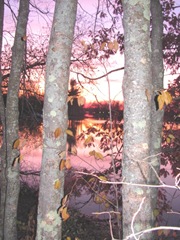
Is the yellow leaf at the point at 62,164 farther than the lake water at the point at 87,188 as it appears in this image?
No

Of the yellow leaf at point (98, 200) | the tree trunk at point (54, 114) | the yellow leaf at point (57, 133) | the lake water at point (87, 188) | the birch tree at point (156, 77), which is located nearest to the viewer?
the yellow leaf at point (57, 133)

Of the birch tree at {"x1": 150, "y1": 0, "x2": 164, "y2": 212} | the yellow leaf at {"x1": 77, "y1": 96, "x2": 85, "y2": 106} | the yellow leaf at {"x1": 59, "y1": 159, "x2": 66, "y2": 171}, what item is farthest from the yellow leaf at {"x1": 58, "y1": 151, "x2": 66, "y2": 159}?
the birch tree at {"x1": 150, "y1": 0, "x2": 164, "y2": 212}

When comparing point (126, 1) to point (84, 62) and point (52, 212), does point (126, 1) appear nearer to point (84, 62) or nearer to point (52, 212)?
point (52, 212)

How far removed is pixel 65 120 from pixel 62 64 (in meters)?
0.59

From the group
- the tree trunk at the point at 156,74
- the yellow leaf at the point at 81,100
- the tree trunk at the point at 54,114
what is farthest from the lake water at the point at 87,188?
the tree trunk at the point at 156,74

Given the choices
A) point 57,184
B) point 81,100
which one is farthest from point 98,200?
point 81,100

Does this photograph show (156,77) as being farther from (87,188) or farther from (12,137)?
(87,188)

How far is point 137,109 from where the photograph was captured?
198cm

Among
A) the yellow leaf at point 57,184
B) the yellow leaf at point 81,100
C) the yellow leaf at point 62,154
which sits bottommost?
the yellow leaf at point 57,184

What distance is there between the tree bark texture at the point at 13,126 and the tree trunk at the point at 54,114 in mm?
1752

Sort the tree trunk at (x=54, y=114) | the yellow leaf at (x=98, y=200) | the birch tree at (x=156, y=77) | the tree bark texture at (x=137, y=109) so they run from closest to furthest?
1. the tree bark texture at (x=137, y=109)
2. the tree trunk at (x=54, y=114)
3. the yellow leaf at (x=98, y=200)
4. the birch tree at (x=156, y=77)

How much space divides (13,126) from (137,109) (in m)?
2.92

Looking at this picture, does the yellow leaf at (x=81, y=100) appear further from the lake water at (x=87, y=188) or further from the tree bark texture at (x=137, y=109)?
the tree bark texture at (x=137, y=109)

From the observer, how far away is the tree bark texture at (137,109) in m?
1.98
